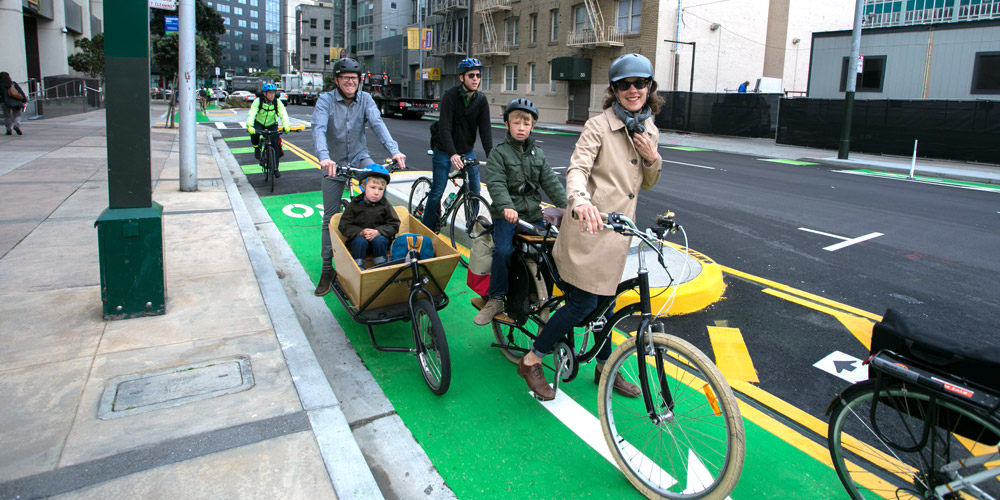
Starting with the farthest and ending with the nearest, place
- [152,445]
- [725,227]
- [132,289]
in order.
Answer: [725,227]
[132,289]
[152,445]

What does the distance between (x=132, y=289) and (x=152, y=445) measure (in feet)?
6.52

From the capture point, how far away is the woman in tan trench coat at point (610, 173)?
311 centimetres

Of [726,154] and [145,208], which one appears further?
[726,154]

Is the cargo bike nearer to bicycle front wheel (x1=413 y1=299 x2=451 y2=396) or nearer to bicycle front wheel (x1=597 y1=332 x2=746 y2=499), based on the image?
bicycle front wheel (x1=413 y1=299 x2=451 y2=396)

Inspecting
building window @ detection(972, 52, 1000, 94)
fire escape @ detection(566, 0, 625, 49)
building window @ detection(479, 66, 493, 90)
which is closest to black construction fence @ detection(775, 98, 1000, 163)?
building window @ detection(972, 52, 1000, 94)

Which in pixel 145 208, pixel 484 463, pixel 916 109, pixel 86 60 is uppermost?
pixel 86 60

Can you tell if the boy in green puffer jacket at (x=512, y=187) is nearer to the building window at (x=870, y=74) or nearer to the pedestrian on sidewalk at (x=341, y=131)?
the pedestrian on sidewalk at (x=341, y=131)

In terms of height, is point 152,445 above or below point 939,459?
below

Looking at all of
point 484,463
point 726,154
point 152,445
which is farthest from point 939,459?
point 726,154

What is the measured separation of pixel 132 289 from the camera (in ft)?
15.4

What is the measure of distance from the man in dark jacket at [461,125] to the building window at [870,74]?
25.3m

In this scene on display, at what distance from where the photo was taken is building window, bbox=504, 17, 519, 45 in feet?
146

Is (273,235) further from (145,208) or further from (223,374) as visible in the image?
(223,374)

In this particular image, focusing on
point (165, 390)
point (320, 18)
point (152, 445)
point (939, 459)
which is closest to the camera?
point (939, 459)
